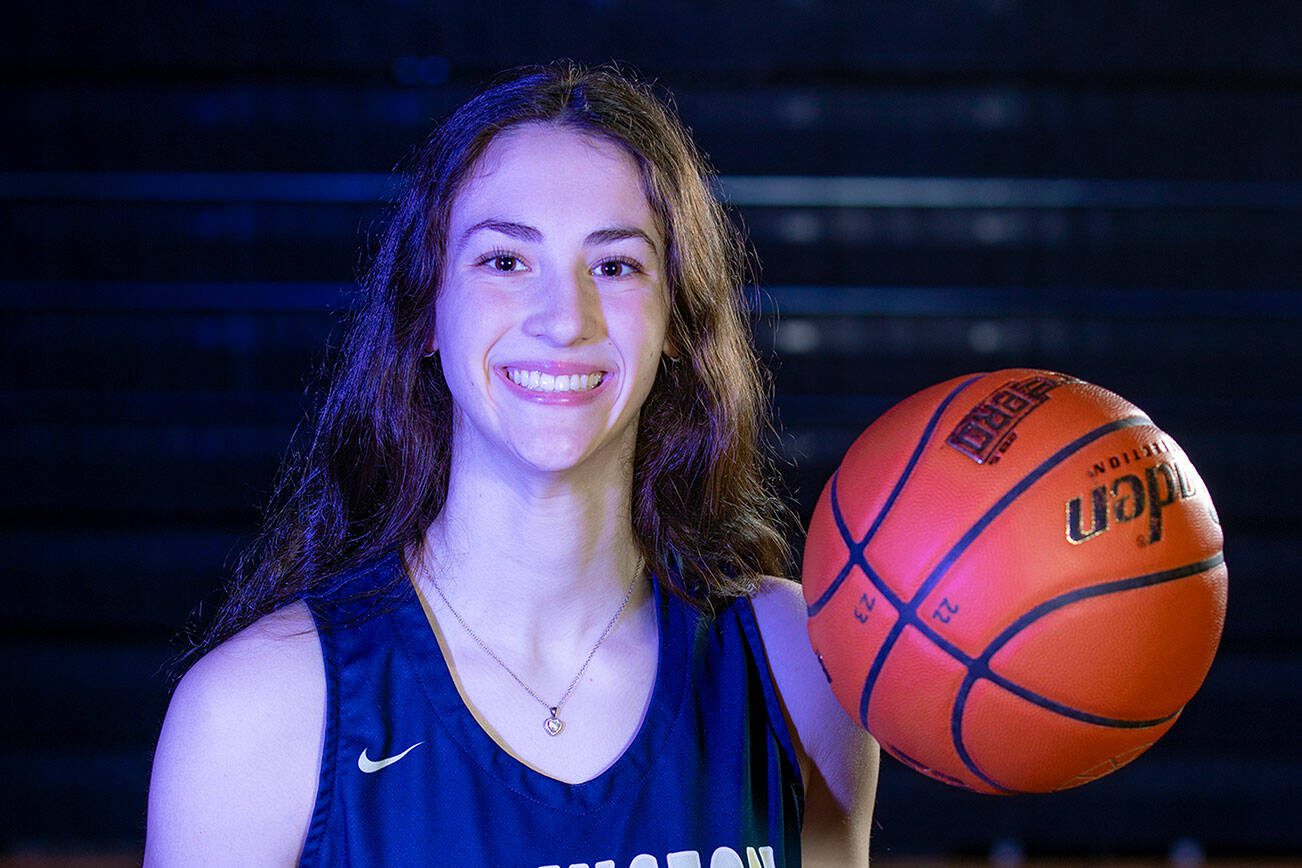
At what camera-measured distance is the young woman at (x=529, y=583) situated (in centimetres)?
117

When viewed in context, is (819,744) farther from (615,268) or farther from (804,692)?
(615,268)

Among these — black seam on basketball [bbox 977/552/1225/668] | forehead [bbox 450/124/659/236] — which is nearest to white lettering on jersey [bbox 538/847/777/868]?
black seam on basketball [bbox 977/552/1225/668]

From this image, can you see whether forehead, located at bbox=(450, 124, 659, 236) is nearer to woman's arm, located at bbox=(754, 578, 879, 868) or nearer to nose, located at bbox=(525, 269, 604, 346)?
nose, located at bbox=(525, 269, 604, 346)

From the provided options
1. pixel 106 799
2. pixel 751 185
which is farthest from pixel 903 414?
pixel 106 799

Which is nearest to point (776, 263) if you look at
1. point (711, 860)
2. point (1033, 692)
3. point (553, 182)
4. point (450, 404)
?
point (450, 404)

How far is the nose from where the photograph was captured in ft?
3.80

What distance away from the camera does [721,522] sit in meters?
1.46

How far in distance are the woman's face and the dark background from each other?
1.92 metres

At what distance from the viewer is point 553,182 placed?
1212mm

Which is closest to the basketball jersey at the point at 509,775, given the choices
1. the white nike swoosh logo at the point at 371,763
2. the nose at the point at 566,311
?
the white nike swoosh logo at the point at 371,763

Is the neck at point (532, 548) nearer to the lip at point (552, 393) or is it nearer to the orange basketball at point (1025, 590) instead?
the lip at point (552, 393)

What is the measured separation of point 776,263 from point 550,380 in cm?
219

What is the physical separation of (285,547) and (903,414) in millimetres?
680

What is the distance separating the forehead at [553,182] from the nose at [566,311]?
57 millimetres
